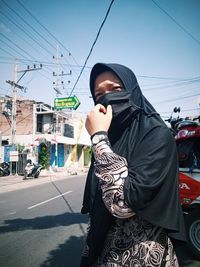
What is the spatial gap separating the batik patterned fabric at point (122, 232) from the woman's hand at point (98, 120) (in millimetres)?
83

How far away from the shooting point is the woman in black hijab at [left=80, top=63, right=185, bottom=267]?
1168 millimetres

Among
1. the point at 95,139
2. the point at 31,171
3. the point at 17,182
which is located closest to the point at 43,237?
the point at 95,139

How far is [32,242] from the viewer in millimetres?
4879

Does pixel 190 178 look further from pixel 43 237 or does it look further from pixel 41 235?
pixel 41 235

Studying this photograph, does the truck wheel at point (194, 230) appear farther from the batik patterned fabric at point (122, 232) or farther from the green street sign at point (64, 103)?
the green street sign at point (64, 103)

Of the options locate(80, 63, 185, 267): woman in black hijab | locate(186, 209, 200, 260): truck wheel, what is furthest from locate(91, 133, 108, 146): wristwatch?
locate(186, 209, 200, 260): truck wheel

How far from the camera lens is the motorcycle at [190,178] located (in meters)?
3.91

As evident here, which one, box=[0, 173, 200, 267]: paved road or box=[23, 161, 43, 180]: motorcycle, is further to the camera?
box=[23, 161, 43, 180]: motorcycle

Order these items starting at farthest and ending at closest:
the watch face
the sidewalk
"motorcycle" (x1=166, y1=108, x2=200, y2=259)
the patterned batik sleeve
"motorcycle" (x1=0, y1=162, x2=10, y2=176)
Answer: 1. "motorcycle" (x1=0, y1=162, x2=10, y2=176)
2. the sidewalk
3. "motorcycle" (x1=166, y1=108, x2=200, y2=259)
4. the watch face
5. the patterned batik sleeve

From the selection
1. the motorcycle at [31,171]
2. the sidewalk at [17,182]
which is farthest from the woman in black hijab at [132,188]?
the motorcycle at [31,171]

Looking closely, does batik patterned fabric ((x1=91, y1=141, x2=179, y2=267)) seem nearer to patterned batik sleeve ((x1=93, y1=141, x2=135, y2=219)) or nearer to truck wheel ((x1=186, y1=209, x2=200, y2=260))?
patterned batik sleeve ((x1=93, y1=141, x2=135, y2=219))

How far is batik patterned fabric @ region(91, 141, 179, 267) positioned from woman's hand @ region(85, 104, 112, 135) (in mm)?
83

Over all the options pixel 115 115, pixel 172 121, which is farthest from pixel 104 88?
pixel 172 121

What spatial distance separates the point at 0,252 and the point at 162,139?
13.7ft
